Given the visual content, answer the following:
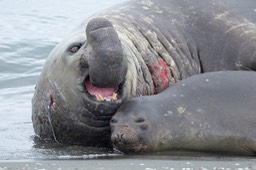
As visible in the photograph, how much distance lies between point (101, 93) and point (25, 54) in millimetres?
7908

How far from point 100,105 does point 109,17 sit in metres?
1.62

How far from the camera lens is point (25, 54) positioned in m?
16.2

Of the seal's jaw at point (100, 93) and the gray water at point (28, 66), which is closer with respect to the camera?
the gray water at point (28, 66)

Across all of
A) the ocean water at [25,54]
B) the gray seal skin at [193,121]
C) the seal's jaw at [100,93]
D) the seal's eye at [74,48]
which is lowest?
the ocean water at [25,54]

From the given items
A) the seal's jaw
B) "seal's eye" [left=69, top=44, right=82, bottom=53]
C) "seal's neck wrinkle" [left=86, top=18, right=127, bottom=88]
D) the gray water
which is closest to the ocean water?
the gray water

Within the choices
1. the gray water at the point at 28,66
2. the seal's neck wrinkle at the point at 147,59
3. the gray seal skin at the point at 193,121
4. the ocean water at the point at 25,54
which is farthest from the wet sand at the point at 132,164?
the seal's neck wrinkle at the point at 147,59

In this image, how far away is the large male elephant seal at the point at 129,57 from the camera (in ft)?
27.9

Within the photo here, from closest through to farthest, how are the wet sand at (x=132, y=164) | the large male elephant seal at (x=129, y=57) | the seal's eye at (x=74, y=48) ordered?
the wet sand at (x=132, y=164) < the large male elephant seal at (x=129, y=57) < the seal's eye at (x=74, y=48)

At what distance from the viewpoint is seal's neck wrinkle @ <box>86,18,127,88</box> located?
27.1ft

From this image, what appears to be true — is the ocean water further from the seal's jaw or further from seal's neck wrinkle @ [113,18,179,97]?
seal's neck wrinkle @ [113,18,179,97]

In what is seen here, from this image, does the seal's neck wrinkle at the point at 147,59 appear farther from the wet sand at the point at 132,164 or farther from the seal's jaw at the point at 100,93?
the wet sand at the point at 132,164

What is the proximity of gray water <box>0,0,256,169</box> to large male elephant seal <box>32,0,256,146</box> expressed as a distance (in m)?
0.30

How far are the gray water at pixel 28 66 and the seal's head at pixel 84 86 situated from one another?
174 millimetres

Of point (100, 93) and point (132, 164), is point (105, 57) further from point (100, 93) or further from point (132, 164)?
point (132, 164)
